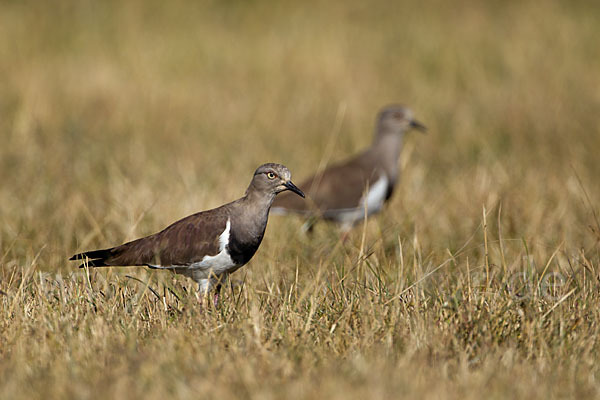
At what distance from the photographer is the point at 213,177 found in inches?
284

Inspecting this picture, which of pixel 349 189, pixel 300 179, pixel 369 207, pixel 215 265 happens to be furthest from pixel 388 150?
pixel 215 265

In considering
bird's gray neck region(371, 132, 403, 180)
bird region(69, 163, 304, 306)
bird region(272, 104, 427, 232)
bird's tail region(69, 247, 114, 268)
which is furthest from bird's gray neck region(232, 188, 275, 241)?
bird's gray neck region(371, 132, 403, 180)

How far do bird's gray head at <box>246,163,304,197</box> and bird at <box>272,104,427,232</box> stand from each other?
1.77 metres

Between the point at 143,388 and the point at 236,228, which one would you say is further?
the point at 236,228

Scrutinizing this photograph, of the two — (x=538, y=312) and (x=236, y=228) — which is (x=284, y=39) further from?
(x=538, y=312)

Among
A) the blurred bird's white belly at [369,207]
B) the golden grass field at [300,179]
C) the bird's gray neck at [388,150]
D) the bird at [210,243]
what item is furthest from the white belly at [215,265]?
the bird's gray neck at [388,150]

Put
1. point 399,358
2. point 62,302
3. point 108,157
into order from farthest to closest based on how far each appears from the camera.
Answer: point 108,157 → point 62,302 → point 399,358

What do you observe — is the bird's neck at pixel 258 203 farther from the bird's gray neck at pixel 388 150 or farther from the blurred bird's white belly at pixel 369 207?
the bird's gray neck at pixel 388 150

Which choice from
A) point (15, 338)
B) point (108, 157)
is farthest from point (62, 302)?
point (108, 157)

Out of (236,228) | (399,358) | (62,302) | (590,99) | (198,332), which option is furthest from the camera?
(590,99)

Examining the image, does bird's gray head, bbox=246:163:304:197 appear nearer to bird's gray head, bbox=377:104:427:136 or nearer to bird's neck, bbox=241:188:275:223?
bird's neck, bbox=241:188:275:223

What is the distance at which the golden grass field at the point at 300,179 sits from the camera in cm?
322

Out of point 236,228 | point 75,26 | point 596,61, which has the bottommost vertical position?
point 236,228

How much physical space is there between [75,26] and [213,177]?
6181mm
